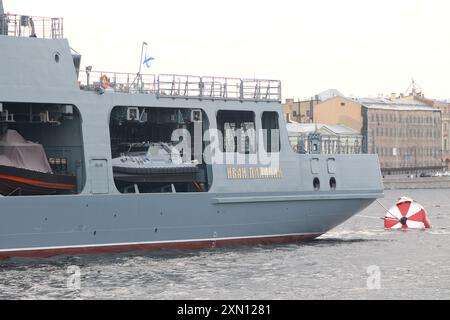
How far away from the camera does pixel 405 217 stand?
127 feet

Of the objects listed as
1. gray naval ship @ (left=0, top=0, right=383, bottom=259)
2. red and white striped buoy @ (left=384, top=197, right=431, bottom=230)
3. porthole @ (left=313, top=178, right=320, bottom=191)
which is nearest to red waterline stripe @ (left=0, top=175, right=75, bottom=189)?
gray naval ship @ (left=0, top=0, right=383, bottom=259)

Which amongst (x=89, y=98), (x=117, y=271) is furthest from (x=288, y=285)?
(x=89, y=98)

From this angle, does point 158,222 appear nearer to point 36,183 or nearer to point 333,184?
point 36,183

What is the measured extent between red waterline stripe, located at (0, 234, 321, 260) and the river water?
0.20 meters

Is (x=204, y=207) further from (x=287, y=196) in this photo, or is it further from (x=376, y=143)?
(x=376, y=143)

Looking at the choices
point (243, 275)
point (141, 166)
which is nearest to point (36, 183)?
point (141, 166)

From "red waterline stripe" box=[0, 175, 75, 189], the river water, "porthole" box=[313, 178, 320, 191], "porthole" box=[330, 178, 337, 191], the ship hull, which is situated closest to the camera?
the river water

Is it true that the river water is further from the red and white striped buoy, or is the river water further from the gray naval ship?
the red and white striped buoy

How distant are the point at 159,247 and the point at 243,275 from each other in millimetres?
3885

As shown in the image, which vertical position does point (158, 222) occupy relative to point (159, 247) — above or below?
above

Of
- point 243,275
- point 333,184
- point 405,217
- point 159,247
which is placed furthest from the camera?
point 405,217

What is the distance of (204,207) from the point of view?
27172 mm

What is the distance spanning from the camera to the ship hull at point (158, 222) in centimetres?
2372

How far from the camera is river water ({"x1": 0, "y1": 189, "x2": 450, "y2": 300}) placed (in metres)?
20.6
